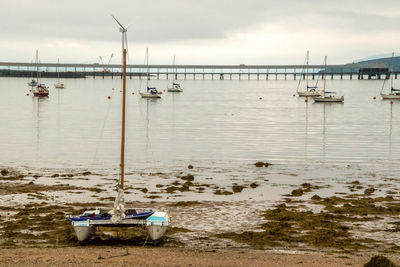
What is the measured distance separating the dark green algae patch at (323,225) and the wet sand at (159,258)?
1.28 meters

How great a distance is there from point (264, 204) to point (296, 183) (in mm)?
5755

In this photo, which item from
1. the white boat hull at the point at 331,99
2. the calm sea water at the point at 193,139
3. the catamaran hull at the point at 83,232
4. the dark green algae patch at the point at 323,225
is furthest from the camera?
the white boat hull at the point at 331,99

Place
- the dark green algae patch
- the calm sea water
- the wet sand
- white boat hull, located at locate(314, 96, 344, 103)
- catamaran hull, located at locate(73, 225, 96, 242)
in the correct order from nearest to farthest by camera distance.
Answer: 1. the wet sand
2. catamaran hull, located at locate(73, 225, 96, 242)
3. the dark green algae patch
4. the calm sea water
5. white boat hull, located at locate(314, 96, 344, 103)

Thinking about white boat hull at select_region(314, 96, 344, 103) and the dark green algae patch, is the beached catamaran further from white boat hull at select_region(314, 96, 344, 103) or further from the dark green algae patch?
white boat hull at select_region(314, 96, 344, 103)

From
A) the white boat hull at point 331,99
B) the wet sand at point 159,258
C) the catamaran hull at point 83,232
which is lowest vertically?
the wet sand at point 159,258

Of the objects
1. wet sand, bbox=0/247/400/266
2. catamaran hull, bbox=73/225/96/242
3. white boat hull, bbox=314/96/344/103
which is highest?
white boat hull, bbox=314/96/344/103

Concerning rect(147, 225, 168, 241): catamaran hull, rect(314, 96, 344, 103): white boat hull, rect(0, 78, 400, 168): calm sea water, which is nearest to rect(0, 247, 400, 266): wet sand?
rect(147, 225, 168, 241): catamaran hull

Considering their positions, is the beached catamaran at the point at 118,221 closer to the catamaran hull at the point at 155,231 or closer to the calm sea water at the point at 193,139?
the catamaran hull at the point at 155,231

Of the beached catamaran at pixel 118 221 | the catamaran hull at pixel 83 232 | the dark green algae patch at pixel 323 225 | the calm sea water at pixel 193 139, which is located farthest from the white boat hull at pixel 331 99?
the catamaran hull at pixel 83 232

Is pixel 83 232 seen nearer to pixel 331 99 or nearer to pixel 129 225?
pixel 129 225

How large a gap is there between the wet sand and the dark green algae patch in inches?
50.4

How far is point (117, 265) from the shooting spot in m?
17.3

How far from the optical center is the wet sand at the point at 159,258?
17469mm

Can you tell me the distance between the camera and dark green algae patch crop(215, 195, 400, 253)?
65.9 ft
